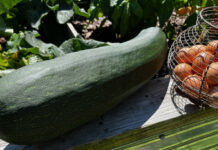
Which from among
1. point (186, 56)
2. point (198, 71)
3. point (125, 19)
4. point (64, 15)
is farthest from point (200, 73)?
point (64, 15)

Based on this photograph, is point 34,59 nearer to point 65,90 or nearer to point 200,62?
point 65,90

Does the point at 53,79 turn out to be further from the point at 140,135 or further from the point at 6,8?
the point at 6,8

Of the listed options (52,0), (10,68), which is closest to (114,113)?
(10,68)

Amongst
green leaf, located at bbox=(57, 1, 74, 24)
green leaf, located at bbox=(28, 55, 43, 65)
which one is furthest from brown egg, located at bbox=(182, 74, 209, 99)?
green leaf, located at bbox=(57, 1, 74, 24)

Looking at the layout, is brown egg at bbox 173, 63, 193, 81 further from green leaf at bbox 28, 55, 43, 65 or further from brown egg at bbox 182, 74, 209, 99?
green leaf at bbox 28, 55, 43, 65

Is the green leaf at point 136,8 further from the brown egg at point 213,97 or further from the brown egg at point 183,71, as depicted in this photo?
the brown egg at point 213,97

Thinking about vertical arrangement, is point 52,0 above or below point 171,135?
above
